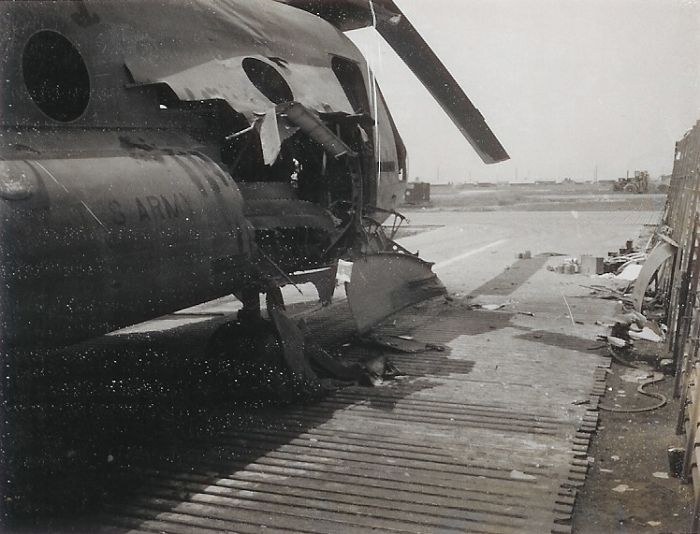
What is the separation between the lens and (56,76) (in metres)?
6.23

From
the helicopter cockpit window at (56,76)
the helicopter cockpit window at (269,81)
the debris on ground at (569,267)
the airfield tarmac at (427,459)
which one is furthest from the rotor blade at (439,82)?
the helicopter cockpit window at (56,76)

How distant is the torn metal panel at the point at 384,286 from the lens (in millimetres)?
9797

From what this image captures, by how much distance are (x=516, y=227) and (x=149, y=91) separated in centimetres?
2731

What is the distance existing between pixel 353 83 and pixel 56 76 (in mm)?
5492

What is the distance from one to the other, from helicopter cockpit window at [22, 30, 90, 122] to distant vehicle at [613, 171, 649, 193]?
66213 millimetres

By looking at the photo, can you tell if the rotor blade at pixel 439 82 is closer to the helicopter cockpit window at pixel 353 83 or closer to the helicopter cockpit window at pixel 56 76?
the helicopter cockpit window at pixel 353 83

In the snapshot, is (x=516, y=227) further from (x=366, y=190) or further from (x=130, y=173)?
(x=130, y=173)

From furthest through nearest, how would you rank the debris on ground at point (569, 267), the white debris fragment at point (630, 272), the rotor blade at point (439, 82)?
the debris on ground at point (569, 267) → the white debris fragment at point (630, 272) → the rotor blade at point (439, 82)

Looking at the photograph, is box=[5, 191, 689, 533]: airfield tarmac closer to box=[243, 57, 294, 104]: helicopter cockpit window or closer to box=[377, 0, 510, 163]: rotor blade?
box=[243, 57, 294, 104]: helicopter cockpit window

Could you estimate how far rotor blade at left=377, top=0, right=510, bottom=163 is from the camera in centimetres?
1163

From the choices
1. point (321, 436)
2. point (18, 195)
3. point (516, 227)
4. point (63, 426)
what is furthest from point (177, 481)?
point (516, 227)

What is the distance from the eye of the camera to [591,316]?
38.3ft

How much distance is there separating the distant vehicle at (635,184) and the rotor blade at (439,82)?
57.9 meters

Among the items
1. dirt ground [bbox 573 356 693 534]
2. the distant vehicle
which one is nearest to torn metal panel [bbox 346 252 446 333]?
dirt ground [bbox 573 356 693 534]
